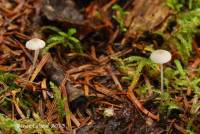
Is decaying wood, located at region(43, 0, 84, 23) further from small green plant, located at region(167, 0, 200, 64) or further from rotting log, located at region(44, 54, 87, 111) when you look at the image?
small green plant, located at region(167, 0, 200, 64)

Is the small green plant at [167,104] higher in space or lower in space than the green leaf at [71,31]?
lower

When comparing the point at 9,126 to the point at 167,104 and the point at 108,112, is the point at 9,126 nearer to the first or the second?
the point at 108,112

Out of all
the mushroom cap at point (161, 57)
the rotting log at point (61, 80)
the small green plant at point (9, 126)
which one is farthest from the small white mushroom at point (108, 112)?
the small green plant at point (9, 126)

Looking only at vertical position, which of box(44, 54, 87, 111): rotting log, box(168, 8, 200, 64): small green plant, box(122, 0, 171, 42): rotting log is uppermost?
box(122, 0, 171, 42): rotting log

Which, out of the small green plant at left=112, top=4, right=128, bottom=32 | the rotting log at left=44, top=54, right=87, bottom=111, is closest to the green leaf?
the rotting log at left=44, top=54, right=87, bottom=111

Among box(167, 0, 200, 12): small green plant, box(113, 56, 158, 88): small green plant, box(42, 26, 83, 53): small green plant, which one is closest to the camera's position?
box(113, 56, 158, 88): small green plant

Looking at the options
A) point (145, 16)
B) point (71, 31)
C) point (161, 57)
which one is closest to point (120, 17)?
point (145, 16)

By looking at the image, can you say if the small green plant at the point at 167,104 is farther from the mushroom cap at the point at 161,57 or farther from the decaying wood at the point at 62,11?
the decaying wood at the point at 62,11

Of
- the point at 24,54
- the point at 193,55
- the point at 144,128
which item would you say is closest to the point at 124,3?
the point at 193,55
